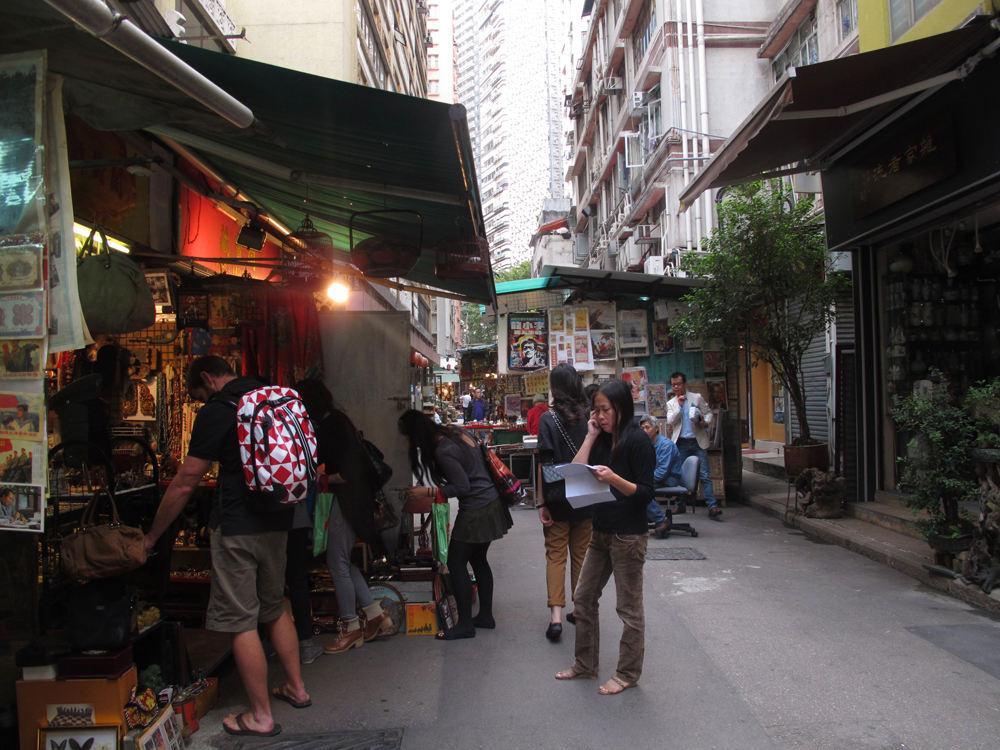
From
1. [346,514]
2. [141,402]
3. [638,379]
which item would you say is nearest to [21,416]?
[346,514]

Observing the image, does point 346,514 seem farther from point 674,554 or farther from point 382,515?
point 674,554

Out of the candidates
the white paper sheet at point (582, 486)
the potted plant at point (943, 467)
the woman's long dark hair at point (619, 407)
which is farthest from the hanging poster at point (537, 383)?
the white paper sheet at point (582, 486)

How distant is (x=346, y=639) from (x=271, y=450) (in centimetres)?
196

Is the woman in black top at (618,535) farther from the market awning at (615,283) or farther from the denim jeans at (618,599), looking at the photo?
the market awning at (615,283)

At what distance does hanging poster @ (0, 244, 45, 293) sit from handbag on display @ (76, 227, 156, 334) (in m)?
1.42

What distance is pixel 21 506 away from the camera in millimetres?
2564

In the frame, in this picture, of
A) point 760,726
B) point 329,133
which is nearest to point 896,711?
point 760,726

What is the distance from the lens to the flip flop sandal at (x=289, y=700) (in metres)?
3.74

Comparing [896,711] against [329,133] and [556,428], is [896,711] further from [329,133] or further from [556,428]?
[329,133]

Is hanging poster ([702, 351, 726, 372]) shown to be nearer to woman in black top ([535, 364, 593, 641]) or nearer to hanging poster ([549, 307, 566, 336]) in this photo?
hanging poster ([549, 307, 566, 336])

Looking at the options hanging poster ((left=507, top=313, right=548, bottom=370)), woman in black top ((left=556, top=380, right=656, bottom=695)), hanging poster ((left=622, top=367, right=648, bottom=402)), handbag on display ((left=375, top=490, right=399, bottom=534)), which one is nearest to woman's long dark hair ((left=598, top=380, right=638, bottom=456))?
woman in black top ((left=556, top=380, right=656, bottom=695))

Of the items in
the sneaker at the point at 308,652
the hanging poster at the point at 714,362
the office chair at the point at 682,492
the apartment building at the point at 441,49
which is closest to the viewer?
the sneaker at the point at 308,652

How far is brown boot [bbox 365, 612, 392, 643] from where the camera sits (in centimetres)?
483

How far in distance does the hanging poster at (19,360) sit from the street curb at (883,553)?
6245mm
